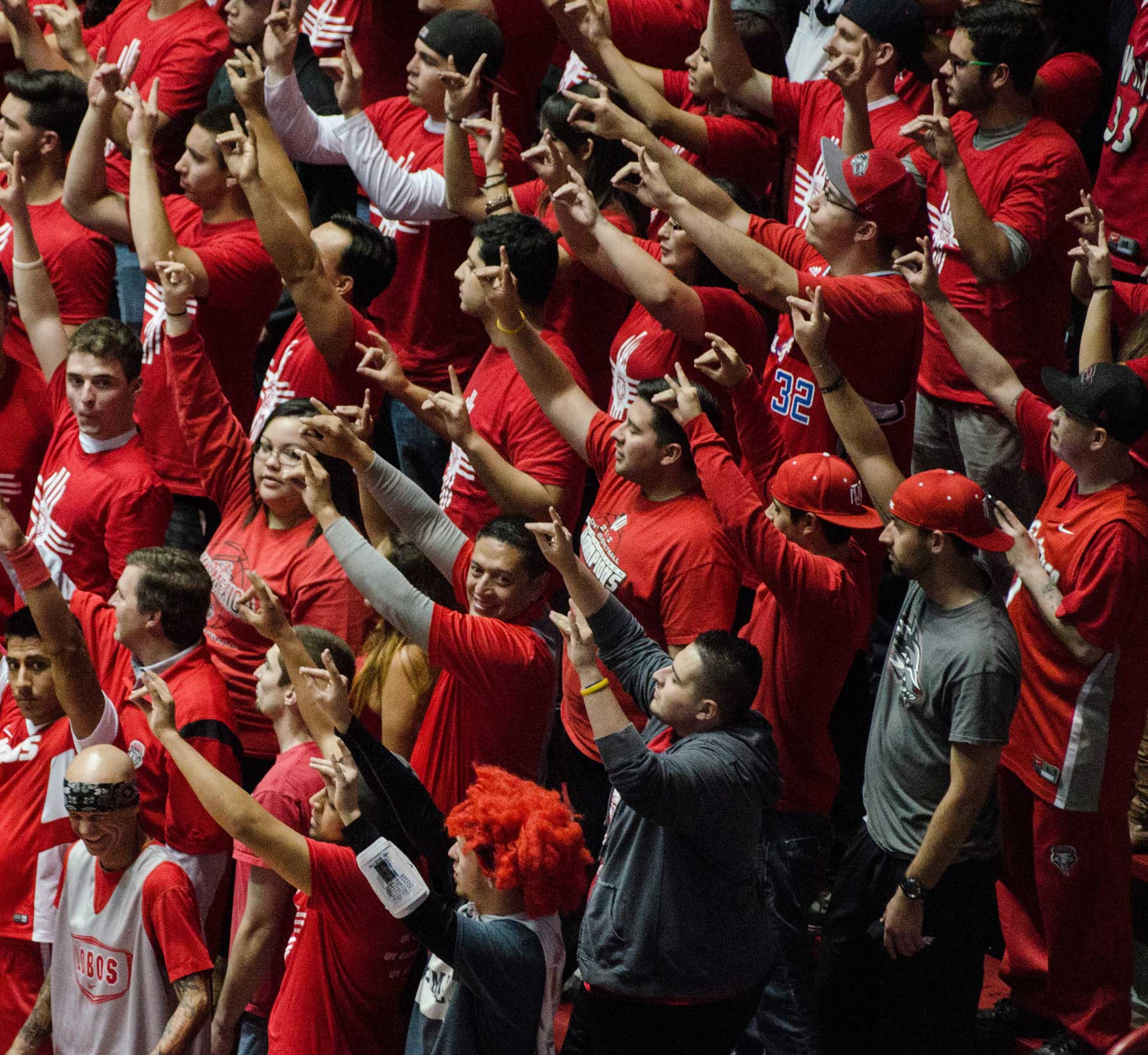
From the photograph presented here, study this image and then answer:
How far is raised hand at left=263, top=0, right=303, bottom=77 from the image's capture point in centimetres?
593

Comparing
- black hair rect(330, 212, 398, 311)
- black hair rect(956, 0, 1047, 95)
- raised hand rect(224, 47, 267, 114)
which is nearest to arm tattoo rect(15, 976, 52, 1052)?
black hair rect(330, 212, 398, 311)

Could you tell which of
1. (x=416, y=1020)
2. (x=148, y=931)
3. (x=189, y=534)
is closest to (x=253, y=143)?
(x=189, y=534)

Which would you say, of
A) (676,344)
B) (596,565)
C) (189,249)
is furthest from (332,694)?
(189,249)

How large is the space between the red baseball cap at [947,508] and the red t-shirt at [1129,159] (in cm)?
212

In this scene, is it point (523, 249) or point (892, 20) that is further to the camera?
point (892, 20)

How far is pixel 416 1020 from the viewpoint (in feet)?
12.9

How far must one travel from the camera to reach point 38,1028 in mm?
4441

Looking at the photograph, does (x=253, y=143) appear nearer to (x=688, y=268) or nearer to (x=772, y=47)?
(x=688, y=268)

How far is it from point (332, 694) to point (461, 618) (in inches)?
21.5

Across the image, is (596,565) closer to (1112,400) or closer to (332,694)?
(332,694)

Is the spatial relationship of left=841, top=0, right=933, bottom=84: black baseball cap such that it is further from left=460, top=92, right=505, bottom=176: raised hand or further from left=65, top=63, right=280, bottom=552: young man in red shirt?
left=65, top=63, right=280, bottom=552: young man in red shirt

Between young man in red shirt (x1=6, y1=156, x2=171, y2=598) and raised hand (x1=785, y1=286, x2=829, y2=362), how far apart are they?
2.18 m

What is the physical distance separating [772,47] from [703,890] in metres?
3.68

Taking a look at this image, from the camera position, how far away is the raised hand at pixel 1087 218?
4.93m
